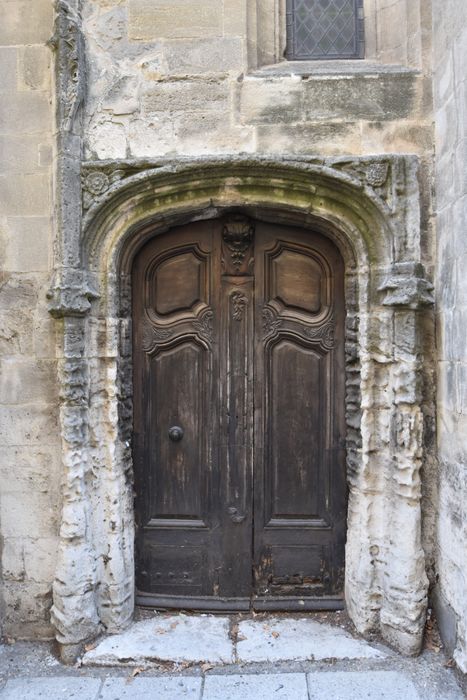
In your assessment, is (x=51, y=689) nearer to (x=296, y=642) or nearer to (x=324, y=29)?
(x=296, y=642)

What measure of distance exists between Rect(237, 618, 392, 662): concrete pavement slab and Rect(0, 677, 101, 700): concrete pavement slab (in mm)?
802

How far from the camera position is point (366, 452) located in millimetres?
3061

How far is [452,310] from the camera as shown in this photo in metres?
2.79

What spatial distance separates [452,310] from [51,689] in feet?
9.47

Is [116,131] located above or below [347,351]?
above

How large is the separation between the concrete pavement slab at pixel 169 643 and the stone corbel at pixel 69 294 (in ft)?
6.19

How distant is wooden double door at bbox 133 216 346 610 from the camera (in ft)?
10.8

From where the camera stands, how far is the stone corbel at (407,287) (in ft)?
9.41

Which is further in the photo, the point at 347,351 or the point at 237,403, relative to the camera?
the point at 237,403

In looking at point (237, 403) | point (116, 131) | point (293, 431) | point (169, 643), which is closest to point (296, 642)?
point (169, 643)

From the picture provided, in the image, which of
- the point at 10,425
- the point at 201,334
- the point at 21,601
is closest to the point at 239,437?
the point at 201,334

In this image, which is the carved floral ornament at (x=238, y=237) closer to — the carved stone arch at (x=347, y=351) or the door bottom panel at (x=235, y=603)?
the carved stone arch at (x=347, y=351)

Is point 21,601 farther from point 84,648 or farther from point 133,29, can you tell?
point 133,29

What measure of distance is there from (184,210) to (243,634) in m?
2.52
